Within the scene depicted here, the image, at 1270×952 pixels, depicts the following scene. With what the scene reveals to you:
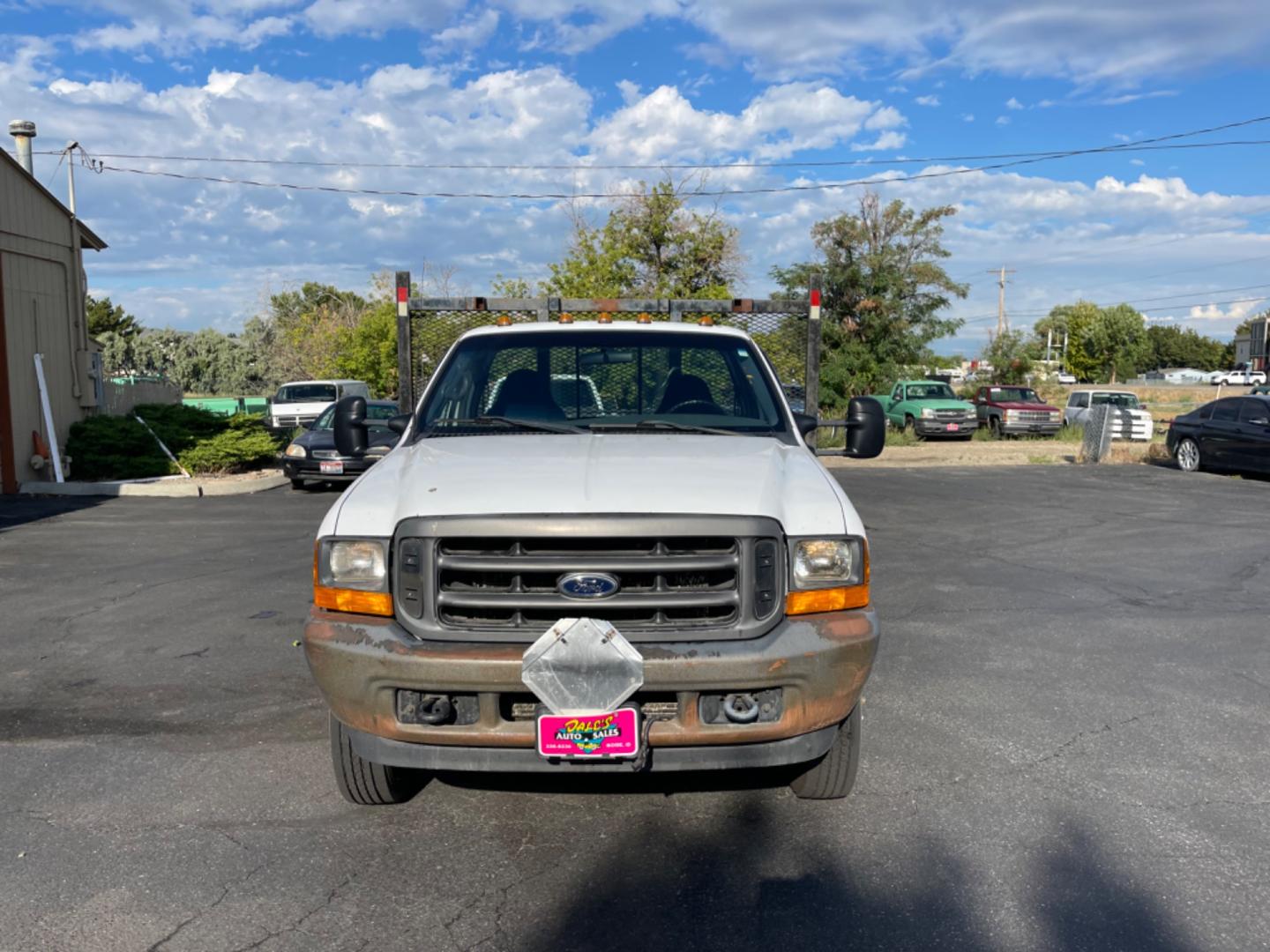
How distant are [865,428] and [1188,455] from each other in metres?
17.2

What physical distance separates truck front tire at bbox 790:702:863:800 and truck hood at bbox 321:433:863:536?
0.79 meters

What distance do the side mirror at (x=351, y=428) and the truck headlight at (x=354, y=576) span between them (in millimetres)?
1713

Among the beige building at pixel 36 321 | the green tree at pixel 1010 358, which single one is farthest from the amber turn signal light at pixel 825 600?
the green tree at pixel 1010 358

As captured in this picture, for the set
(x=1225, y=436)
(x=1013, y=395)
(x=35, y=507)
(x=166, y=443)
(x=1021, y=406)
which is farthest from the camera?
(x=1013, y=395)

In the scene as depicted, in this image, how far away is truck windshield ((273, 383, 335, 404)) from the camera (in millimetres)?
27844

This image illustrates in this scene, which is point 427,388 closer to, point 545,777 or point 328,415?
point 545,777

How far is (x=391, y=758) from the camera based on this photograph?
366 centimetres

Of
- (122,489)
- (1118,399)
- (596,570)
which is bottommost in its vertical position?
(122,489)

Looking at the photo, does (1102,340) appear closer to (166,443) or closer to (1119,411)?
(1119,411)

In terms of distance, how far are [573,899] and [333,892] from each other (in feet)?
2.53

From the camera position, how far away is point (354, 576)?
3.78m

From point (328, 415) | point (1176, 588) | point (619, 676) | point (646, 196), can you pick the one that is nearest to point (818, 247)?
Result: point (646, 196)

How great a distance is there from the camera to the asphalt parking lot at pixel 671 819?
334 cm

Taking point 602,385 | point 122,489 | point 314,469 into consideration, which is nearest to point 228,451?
point 122,489
